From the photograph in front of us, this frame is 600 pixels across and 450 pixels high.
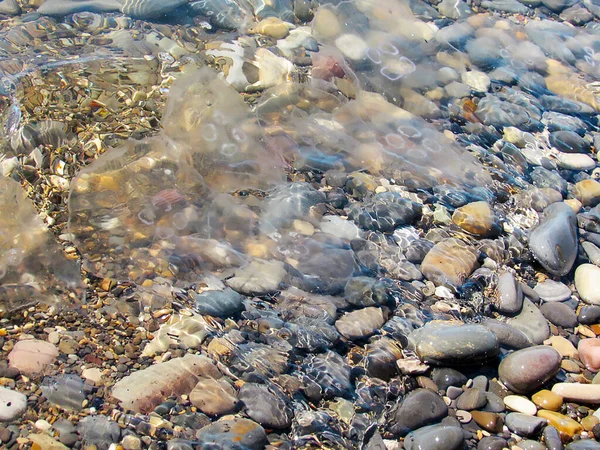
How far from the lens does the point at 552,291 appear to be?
278 cm

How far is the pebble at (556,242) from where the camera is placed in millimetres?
2869

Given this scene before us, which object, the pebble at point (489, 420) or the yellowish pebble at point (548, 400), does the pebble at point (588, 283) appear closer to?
the yellowish pebble at point (548, 400)

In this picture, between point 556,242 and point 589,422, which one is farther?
point 556,242

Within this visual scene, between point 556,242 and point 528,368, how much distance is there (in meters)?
0.90

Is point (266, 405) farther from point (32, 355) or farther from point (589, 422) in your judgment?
point (589, 422)

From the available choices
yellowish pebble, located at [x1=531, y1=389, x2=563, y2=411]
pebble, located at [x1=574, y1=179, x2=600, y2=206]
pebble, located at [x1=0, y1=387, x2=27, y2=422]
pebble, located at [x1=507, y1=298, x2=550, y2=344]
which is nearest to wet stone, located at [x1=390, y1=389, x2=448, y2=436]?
yellowish pebble, located at [x1=531, y1=389, x2=563, y2=411]

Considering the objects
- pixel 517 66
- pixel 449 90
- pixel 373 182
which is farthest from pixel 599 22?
pixel 373 182

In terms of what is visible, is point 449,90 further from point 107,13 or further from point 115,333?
point 115,333

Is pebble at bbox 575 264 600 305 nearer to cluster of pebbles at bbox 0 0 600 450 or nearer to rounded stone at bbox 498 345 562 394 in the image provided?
cluster of pebbles at bbox 0 0 600 450

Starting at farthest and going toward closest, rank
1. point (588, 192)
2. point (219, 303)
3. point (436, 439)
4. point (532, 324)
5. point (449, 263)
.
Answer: point (588, 192)
point (449, 263)
point (532, 324)
point (219, 303)
point (436, 439)

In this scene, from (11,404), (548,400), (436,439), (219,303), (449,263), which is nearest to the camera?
(11,404)

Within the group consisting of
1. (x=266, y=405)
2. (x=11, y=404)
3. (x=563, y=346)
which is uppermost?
(x=11, y=404)

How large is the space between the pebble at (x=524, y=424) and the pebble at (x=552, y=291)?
76cm

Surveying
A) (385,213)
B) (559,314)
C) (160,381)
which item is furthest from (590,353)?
(160,381)
